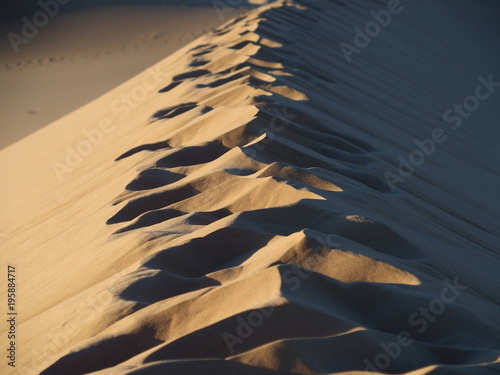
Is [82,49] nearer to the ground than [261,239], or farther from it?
farther from it

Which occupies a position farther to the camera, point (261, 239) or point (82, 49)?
point (82, 49)

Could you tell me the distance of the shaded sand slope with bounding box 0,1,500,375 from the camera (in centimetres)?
143

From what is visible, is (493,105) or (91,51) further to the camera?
(91,51)

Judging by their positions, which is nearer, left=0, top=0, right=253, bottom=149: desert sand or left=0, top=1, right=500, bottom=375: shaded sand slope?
left=0, top=1, right=500, bottom=375: shaded sand slope

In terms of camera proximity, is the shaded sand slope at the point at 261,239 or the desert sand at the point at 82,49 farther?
the desert sand at the point at 82,49

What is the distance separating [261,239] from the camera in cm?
183

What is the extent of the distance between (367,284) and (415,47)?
5.66 m

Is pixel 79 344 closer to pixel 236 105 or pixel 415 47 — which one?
pixel 236 105

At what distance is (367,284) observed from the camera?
1594 millimetres

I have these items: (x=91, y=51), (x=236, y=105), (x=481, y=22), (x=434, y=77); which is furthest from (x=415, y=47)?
(x=91, y=51)

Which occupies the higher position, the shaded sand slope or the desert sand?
the desert sand

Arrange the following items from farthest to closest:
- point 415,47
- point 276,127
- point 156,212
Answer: point 415,47 < point 276,127 < point 156,212

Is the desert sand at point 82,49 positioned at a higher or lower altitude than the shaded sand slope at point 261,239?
higher

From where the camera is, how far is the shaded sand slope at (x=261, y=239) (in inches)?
56.5
